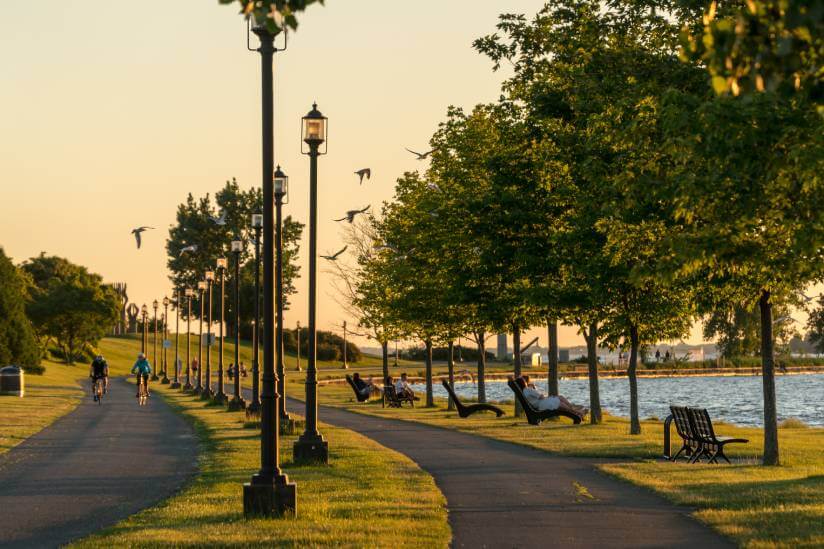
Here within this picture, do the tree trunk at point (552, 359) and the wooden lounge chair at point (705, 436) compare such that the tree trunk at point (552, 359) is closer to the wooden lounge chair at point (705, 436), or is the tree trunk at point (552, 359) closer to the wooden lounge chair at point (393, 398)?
the wooden lounge chair at point (393, 398)

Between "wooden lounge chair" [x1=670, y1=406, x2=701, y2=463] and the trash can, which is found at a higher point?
the trash can

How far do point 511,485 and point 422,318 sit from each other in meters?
28.4

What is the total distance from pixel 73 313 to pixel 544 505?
107m

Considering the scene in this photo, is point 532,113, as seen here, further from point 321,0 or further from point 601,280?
point 321,0

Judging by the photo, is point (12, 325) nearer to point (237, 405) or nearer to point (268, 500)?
point (237, 405)

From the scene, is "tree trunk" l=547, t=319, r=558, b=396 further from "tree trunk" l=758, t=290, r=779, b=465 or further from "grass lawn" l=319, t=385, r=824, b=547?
Answer: "tree trunk" l=758, t=290, r=779, b=465

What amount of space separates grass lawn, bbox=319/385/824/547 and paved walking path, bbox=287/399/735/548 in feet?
1.38

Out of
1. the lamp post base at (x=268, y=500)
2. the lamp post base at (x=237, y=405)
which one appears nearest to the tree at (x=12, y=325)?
the lamp post base at (x=237, y=405)

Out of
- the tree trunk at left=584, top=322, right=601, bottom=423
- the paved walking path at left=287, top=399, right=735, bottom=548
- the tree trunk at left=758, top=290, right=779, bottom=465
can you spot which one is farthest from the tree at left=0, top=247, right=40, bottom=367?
the tree trunk at left=758, top=290, right=779, bottom=465

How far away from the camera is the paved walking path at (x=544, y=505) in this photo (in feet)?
39.7

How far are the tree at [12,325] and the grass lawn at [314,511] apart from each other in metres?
54.5

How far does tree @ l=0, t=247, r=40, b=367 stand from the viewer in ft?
237

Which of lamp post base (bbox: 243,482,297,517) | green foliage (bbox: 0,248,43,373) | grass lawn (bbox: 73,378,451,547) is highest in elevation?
green foliage (bbox: 0,248,43,373)

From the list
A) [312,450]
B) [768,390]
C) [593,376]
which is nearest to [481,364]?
[593,376]
